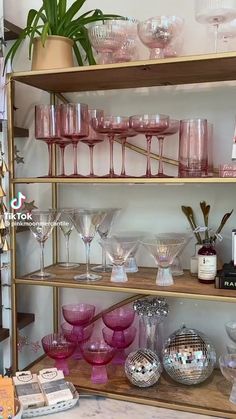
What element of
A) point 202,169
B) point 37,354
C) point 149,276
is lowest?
Answer: point 37,354

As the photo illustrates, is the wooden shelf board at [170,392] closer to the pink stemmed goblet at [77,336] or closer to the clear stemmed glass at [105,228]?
the pink stemmed goblet at [77,336]

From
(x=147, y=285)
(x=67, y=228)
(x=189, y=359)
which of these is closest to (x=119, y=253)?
(x=147, y=285)

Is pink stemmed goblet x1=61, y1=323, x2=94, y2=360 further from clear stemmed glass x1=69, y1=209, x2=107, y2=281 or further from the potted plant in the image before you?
the potted plant

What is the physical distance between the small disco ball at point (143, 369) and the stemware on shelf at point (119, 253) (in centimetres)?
25

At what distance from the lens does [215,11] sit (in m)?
1.29

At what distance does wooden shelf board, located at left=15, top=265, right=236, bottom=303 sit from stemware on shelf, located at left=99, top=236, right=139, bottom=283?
0.03 m

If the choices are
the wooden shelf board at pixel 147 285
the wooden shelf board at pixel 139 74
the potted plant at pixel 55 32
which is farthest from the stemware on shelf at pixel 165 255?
the potted plant at pixel 55 32

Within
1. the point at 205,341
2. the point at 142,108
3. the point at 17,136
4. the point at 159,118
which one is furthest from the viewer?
the point at 17,136

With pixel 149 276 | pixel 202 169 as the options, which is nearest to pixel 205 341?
pixel 149 276

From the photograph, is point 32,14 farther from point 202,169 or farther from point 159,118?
point 202,169

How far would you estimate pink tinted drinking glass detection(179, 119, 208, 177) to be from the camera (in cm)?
140

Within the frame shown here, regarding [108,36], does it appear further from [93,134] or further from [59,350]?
[59,350]

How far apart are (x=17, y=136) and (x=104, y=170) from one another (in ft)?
1.21

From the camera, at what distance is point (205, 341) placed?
1485mm
